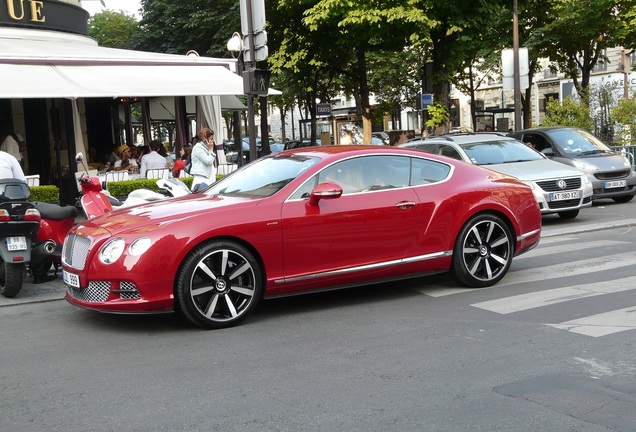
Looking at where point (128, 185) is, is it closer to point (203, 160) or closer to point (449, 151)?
point (203, 160)

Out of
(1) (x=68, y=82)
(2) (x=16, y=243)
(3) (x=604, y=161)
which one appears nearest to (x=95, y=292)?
(2) (x=16, y=243)

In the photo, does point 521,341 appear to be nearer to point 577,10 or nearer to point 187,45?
point 577,10

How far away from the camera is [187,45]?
36812 mm

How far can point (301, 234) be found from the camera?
6918mm

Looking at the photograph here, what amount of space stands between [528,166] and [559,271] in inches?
201

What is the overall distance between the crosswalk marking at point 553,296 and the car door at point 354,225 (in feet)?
3.21

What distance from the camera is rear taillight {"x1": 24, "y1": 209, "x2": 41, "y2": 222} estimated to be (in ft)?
27.9

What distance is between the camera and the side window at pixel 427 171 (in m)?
7.74

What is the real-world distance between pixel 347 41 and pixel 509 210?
18115mm

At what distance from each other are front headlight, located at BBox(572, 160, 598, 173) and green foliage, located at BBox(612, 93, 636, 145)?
18.8 ft

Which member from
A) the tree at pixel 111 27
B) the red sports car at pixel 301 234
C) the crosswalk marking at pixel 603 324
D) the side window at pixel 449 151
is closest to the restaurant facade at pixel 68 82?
the side window at pixel 449 151

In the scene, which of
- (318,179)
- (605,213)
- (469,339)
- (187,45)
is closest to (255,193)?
(318,179)

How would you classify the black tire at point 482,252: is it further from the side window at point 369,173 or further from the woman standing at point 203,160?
the woman standing at point 203,160

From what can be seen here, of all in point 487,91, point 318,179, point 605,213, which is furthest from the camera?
point 487,91
